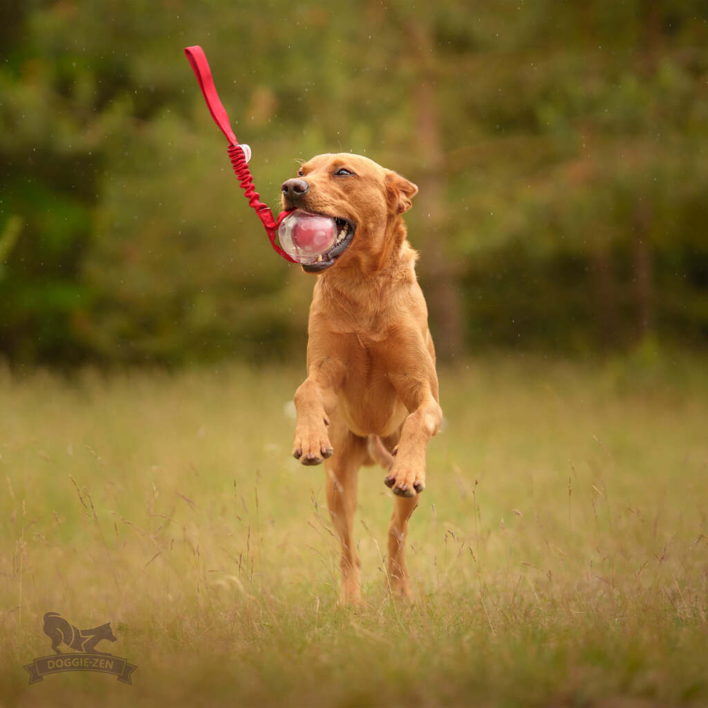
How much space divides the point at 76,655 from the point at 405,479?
4.99 ft

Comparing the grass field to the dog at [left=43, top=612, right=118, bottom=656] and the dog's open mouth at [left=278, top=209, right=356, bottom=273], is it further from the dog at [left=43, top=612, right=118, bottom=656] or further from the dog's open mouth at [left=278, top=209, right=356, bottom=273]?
the dog's open mouth at [left=278, top=209, right=356, bottom=273]

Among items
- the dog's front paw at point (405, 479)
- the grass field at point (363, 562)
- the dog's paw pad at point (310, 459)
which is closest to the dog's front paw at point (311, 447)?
the dog's paw pad at point (310, 459)

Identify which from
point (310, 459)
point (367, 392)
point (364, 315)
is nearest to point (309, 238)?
point (364, 315)

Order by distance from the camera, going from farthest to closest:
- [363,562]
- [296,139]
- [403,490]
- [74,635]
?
[296,139] < [363,562] < [74,635] < [403,490]

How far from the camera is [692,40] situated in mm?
12125

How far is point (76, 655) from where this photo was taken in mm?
3180

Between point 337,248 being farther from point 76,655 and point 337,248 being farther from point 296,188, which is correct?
point 76,655

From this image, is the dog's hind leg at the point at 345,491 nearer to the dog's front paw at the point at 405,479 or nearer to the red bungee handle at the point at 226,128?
the dog's front paw at the point at 405,479

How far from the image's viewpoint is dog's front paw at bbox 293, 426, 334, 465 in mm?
3150

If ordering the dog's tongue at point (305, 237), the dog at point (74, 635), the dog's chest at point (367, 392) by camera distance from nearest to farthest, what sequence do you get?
the dog at point (74, 635) → the dog's tongue at point (305, 237) → the dog's chest at point (367, 392)

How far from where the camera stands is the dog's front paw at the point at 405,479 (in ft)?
10.3

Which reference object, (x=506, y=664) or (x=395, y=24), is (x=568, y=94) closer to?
(x=395, y=24)

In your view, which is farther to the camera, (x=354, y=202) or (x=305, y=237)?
(x=354, y=202)

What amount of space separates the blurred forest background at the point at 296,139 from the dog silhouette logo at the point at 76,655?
797 centimetres
